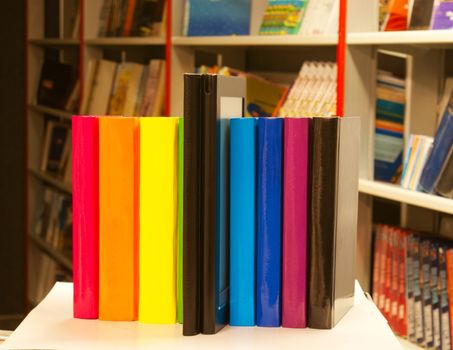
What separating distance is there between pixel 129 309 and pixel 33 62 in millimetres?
3682

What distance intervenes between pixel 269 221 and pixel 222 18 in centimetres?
189

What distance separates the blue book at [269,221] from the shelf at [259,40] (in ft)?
3.92

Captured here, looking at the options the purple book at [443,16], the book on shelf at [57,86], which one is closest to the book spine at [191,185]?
the purple book at [443,16]

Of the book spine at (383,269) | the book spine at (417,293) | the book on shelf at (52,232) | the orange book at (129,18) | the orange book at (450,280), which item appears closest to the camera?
the orange book at (450,280)

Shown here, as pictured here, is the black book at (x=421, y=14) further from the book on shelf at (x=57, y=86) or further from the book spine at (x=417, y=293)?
the book on shelf at (x=57, y=86)

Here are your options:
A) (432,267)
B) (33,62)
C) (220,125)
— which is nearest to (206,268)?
(220,125)

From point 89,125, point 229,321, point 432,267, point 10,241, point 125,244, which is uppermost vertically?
point 89,125

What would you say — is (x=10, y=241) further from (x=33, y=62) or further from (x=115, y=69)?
(x=115, y=69)

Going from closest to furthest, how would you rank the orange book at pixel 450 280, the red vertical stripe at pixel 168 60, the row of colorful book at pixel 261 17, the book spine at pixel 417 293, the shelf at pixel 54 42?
the orange book at pixel 450 280, the book spine at pixel 417 293, the row of colorful book at pixel 261 17, the red vertical stripe at pixel 168 60, the shelf at pixel 54 42

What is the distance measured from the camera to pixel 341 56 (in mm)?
2225

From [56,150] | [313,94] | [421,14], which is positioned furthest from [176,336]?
[56,150]

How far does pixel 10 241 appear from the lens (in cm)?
478

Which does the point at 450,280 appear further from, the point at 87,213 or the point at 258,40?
the point at 87,213

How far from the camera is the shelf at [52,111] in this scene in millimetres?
4000
